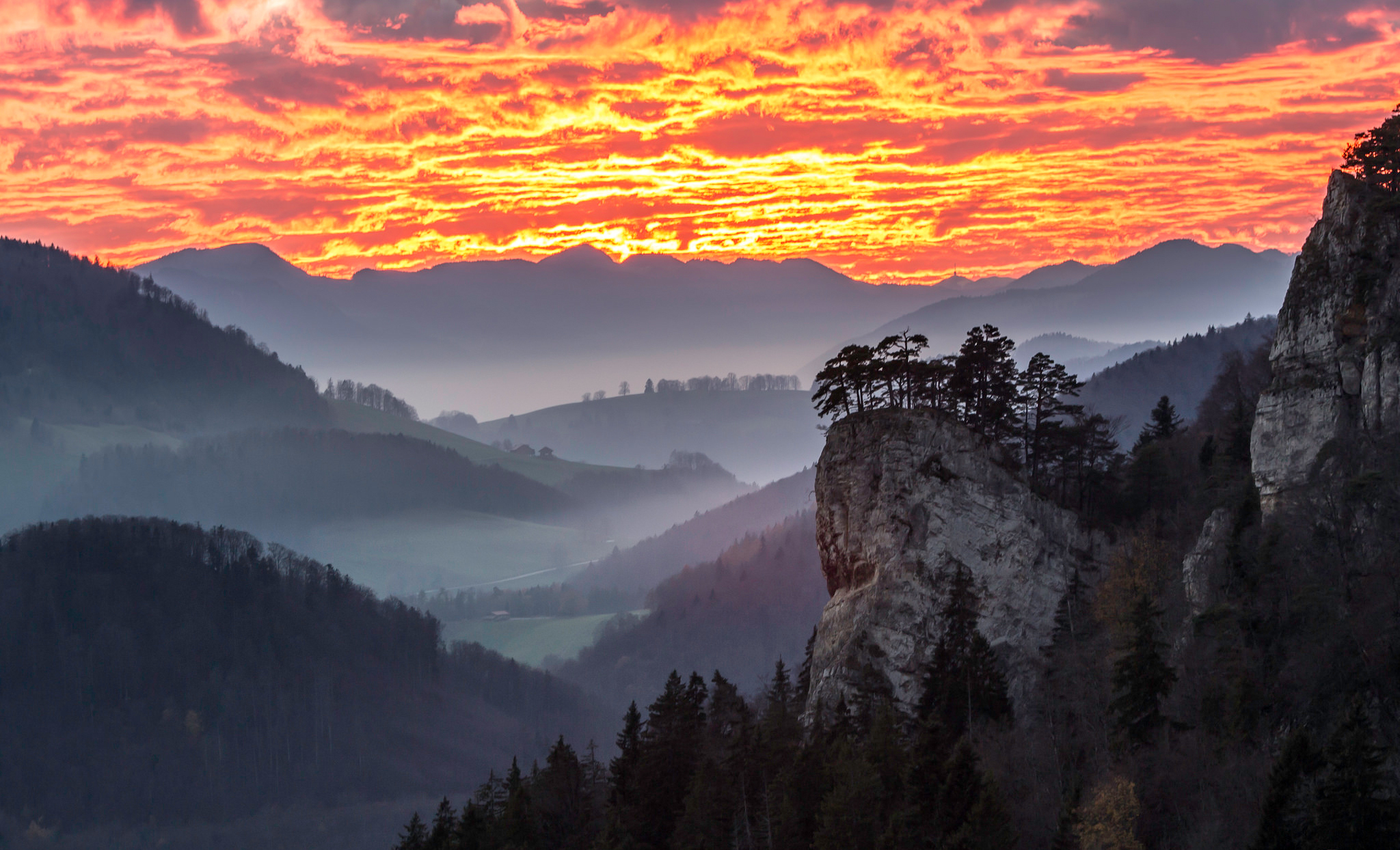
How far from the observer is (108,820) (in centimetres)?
18275

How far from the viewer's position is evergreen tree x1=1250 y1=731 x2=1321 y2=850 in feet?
159

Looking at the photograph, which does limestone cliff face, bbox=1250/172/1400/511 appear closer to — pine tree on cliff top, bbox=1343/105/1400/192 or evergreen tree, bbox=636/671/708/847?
pine tree on cliff top, bbox=1343/105/1400/192

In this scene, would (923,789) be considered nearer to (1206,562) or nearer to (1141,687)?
(1141,687)

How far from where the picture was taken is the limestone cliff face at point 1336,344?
67.1m

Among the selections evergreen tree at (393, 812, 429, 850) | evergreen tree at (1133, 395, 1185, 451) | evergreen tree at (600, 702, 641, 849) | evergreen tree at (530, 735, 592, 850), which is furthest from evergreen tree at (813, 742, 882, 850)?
evergreen tree at (1133, 395, 1185, 451)

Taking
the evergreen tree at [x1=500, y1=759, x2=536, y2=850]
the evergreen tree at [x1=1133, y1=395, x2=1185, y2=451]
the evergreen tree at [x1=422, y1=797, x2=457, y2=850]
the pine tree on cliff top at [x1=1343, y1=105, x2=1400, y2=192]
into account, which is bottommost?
the evergreen tree at [x1=422, y1=797, x2=457, y2=850]

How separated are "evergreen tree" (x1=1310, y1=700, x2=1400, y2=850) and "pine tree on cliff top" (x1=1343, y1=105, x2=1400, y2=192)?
3714cm

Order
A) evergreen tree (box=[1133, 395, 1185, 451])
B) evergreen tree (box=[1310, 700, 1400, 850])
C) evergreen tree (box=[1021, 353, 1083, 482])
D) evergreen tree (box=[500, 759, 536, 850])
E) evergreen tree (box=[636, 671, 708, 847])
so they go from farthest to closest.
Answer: evergreen tree (box=[1133, 395, 1185, 451]), evergreen tree (box=[1021, 353, 1083, 482]), evergreen tree (box=[500, 759, 536, 850]), evergreen tree (box=[636, 671, 708, 847]), evergreen tree (box=[1310, 700, 1400, 850])

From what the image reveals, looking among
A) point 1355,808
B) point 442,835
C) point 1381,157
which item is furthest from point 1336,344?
point 442,835

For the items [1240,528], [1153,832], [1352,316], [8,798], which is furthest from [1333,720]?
[8,798]

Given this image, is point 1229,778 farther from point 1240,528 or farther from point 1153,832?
point 1240,528

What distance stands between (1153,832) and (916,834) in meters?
10.6

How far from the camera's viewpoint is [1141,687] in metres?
63.2

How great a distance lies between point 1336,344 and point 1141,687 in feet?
76.4
